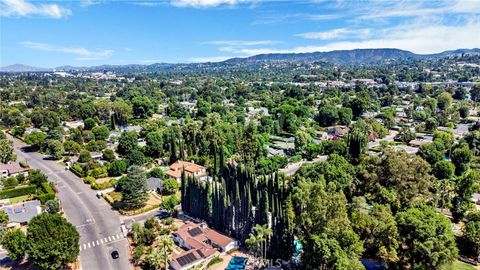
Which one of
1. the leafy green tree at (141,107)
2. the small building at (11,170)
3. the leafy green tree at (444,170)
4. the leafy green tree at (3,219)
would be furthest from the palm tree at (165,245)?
the leafy green tree at (141,107)

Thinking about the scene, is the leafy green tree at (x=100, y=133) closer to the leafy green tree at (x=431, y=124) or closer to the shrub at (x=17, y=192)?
the shrub at (x=17, y=192)

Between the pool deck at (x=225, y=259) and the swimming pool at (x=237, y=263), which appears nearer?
the swimming pool at (x=237, y=263)

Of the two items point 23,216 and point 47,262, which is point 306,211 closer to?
point 47,262

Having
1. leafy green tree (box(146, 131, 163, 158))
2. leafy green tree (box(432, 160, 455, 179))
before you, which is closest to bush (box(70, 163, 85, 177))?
leafy green tree (box(146, 131, 163, 158))

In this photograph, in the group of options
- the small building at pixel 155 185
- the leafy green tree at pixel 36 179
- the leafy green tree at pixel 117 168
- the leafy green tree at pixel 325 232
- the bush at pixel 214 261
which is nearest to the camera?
the leafy green tree at pixel 325 232

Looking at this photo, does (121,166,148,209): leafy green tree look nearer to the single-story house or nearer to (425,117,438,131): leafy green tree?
the single-story house

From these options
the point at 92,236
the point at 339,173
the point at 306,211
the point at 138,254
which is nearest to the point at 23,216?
the point at 92,236
